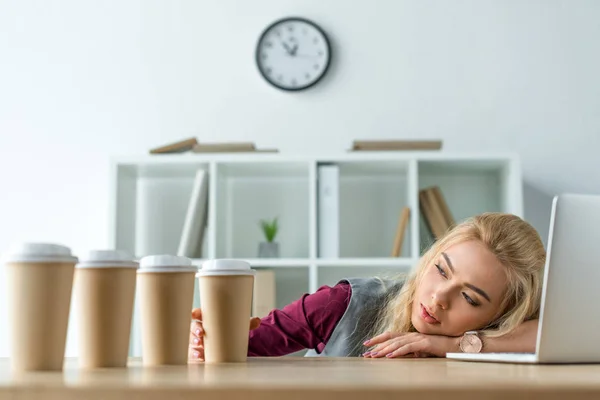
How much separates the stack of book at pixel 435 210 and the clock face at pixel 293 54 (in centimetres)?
67

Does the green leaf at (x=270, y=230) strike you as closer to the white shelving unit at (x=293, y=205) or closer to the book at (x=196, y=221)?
the white shelving unit at (x=293, y=205)

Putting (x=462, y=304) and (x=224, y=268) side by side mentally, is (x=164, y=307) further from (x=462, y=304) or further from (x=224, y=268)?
(x=462, y=304)

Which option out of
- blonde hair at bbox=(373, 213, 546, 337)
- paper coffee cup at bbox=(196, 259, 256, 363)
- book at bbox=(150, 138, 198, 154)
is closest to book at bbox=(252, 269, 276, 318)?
book at bbox=(150, 138, 198, 154)

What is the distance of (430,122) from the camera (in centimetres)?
319

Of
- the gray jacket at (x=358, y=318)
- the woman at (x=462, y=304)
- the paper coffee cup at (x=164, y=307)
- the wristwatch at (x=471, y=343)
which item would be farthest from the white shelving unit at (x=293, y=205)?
the paper coffee cup at (x=164, y=307)

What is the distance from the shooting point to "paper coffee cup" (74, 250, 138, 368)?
2.71ft

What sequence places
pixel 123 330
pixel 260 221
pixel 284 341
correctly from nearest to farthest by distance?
pixel 123 330 < pixel 284 341 < pixel 260 221

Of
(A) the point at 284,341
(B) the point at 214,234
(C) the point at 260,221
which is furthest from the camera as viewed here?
(C) the point at 260,221

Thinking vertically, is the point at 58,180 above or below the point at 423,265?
above

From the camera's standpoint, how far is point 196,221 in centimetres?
291

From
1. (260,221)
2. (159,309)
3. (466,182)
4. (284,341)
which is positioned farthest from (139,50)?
(159,309)

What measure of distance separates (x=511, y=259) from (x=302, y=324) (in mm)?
510

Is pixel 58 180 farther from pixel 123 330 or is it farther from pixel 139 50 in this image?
pixel 123 330

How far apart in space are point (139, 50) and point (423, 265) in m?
1.98
